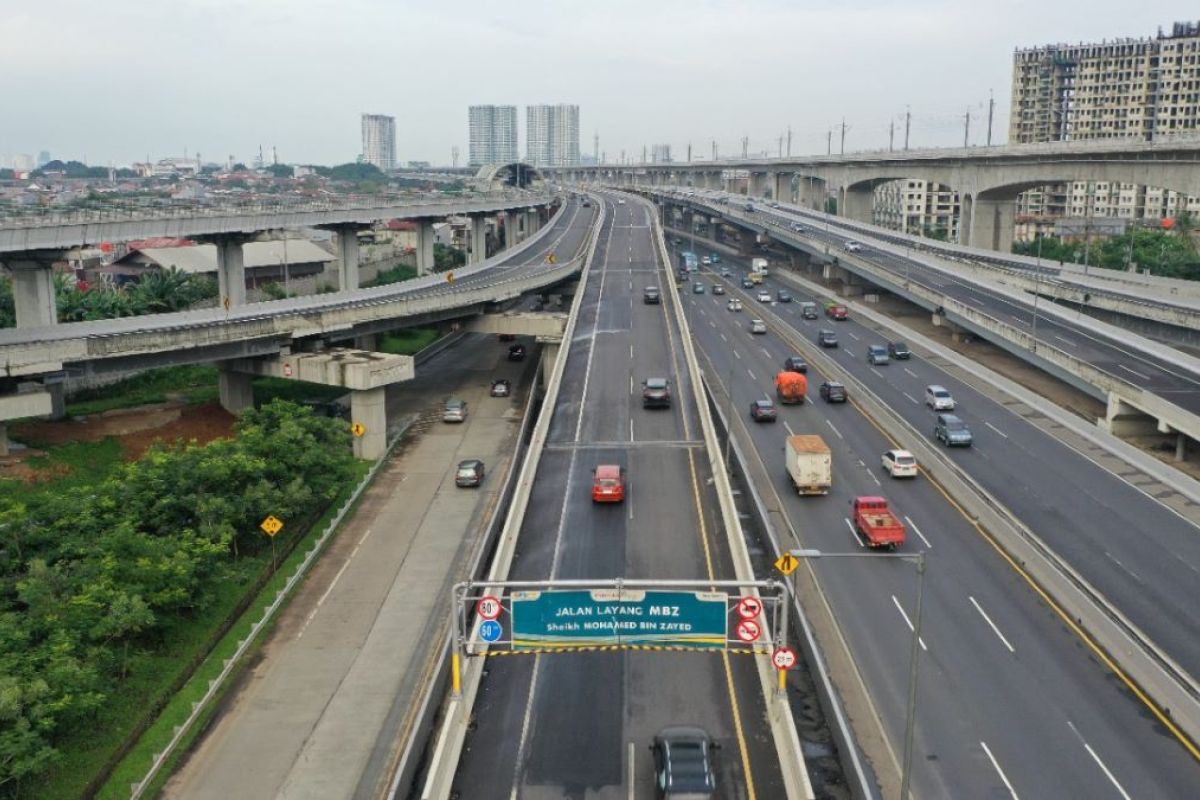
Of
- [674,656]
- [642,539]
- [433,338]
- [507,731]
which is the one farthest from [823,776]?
[433,338]

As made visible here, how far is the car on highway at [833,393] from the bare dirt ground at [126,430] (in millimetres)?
31370

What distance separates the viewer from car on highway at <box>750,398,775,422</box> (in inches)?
2071

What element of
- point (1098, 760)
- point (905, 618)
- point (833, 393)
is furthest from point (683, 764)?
point (833, 393)

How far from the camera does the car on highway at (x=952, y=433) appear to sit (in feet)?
155

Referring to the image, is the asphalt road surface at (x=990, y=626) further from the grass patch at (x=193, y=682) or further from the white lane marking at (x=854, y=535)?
the grass patch at (x=193, y=682)

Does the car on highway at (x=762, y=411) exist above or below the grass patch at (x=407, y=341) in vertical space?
above

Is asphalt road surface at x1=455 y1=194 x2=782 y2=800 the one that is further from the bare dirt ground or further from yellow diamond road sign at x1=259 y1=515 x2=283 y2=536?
the bare dirt ground

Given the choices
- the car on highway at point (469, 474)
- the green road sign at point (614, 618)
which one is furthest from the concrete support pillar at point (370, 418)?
the green road sign at point (614, 618)

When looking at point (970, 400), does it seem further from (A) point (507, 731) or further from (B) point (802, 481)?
(A) point (507, 731)

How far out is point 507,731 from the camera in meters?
22.2

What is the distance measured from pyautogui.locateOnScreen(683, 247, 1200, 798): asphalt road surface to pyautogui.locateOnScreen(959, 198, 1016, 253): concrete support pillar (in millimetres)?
63201

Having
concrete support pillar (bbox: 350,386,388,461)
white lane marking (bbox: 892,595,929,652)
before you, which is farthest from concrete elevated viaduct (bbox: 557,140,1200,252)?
concrete support pillar (bbox: 350,386,388,461)

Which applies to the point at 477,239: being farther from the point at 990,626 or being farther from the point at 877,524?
the point at 990,626

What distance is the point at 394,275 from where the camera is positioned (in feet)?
396
